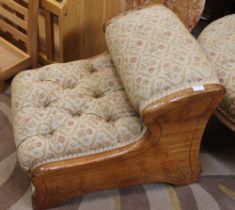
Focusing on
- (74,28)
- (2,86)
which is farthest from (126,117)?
(2,86)

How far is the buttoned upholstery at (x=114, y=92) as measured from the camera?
0.96 m

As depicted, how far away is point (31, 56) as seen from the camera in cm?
166

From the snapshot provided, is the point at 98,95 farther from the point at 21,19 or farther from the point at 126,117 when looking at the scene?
the point at 21,19

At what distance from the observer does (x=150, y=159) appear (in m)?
1.10

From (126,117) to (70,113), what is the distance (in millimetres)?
196

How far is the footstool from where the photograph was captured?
3.12 feet

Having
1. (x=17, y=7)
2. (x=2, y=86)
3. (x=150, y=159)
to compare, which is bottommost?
(x=2, y=86)

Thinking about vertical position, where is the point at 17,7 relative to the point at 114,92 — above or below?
above

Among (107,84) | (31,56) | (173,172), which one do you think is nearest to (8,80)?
(31,56)

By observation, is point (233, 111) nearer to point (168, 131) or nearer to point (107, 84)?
point (168, 131)

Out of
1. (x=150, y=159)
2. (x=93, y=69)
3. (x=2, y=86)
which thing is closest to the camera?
(x=150, y=159)

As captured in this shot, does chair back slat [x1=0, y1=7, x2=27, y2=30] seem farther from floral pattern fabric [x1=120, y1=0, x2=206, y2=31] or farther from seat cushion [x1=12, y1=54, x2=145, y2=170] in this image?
floral pattern fabric [x1=120, y1=0, x2=206, y2=31]

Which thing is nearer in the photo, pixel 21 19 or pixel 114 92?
pixel 114 92

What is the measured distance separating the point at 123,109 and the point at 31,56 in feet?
2.48
